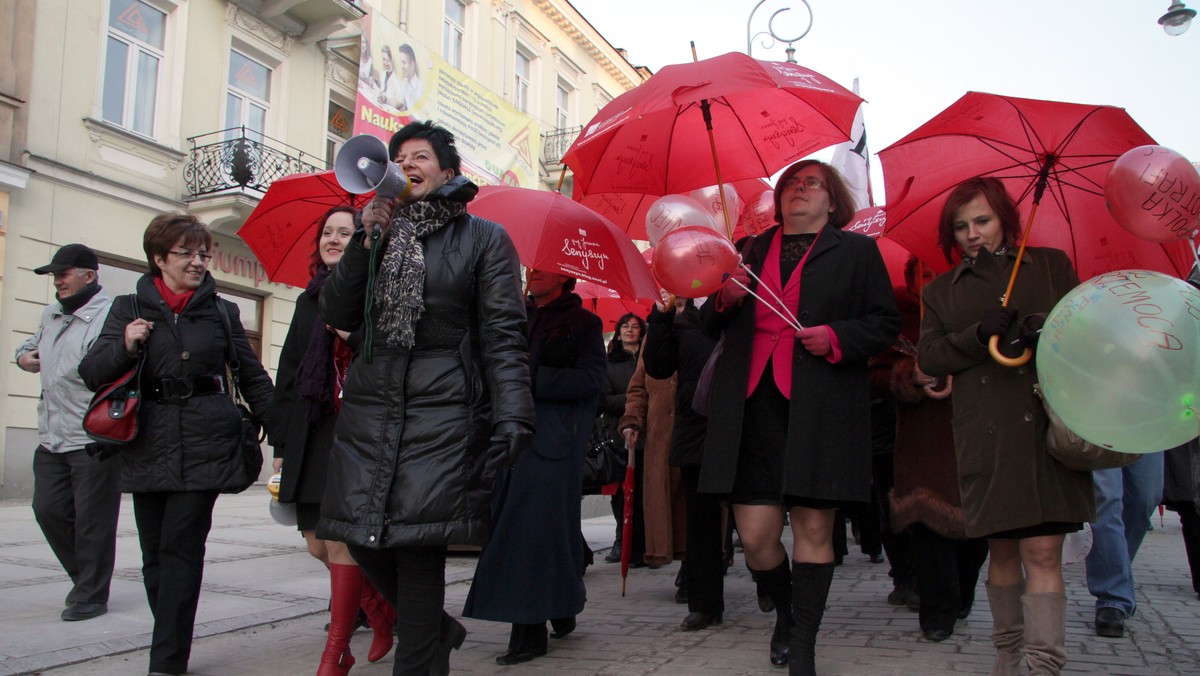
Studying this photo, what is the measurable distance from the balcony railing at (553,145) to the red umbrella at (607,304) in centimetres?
1741

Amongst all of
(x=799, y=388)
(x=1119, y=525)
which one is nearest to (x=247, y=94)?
(x=799, y=388)

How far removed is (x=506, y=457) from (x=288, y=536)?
6.48 meters

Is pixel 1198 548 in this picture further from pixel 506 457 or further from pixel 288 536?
pixel 288 536

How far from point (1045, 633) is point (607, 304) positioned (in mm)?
5658

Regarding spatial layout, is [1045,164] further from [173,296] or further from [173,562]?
[173,562]

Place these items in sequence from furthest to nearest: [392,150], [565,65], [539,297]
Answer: [565,65], [539,297], [392,150]

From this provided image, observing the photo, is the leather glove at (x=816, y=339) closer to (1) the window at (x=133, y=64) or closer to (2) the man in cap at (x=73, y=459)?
(2) the man in cap at (x=73, y=459)

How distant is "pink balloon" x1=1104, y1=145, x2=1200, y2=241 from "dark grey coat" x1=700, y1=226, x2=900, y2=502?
2.89ft

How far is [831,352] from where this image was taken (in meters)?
3.50

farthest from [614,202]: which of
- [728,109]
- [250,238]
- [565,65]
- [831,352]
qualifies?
[565,65]

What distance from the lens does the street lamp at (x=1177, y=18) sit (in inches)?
479

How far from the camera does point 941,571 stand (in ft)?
14.0

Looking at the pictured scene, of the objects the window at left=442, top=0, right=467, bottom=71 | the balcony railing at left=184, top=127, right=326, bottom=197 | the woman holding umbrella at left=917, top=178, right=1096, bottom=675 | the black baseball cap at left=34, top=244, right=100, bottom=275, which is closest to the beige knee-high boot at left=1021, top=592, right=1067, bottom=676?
the woman holding umbrella at left=917, top=178, right=1096, bottom=675

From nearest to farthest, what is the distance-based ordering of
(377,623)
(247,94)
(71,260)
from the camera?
1. (377,623)
2. (71,260)
3. (247,94)
